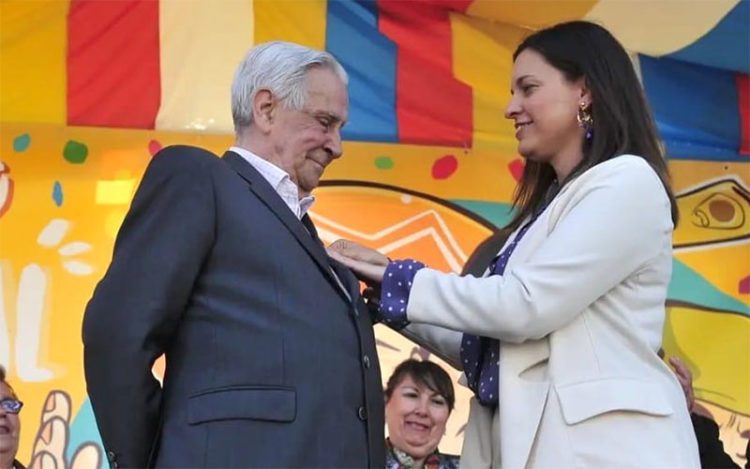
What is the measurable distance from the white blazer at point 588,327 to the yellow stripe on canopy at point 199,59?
1.84 meters

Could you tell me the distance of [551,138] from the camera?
2264mm

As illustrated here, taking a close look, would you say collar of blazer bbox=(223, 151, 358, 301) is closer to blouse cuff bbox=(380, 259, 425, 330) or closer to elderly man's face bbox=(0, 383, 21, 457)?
blouse cuff bbox=(380, 259, 425, 330)

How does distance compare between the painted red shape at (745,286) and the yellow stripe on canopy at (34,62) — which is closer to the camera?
the yellow stripe on canopy at (34,62)

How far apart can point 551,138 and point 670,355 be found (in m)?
1.98

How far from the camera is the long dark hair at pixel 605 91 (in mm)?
2223

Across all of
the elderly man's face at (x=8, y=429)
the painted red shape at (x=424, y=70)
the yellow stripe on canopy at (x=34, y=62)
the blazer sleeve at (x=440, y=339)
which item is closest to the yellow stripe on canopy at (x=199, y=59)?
the yellow stripe on canopy at (x=34, y=62)

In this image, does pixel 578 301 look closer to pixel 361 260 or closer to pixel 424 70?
pixel 361 260

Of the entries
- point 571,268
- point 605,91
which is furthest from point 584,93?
point 571,268

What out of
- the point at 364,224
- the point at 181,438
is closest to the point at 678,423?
the point at 181,438

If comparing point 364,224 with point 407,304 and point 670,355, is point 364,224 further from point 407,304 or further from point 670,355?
point 407,304

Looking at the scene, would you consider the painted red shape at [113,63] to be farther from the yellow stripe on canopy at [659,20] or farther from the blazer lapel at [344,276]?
the blazer lapel at [344,276]

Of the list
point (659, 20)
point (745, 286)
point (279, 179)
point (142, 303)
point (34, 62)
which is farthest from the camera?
point (745, 286)

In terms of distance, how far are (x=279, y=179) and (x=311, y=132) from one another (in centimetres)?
12

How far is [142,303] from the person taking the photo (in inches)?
76.5
